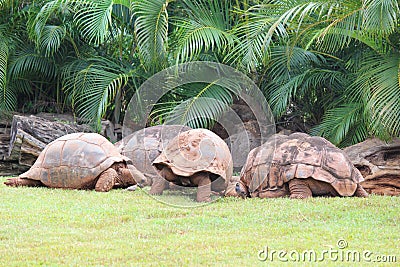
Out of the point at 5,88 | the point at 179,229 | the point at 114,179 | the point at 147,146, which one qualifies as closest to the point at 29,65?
the point at 5,88

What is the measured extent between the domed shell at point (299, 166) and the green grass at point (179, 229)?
29cm

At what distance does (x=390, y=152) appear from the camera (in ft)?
29.0

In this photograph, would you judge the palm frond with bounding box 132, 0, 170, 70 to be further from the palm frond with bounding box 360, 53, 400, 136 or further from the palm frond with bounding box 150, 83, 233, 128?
the palm frond with bounding box 360, 53, 400, 136

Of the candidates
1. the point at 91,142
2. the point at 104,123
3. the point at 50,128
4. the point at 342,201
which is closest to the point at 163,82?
the point at 104,123

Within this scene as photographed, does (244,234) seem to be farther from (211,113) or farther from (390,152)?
(211,113)

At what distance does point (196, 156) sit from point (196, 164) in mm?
119

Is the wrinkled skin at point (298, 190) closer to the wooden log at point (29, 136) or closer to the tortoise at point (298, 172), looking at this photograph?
the tortoise at point (298, 172)

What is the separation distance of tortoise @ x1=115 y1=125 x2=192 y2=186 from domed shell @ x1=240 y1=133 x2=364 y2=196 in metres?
1.68

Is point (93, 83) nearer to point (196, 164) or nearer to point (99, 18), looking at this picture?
point (99, 18)

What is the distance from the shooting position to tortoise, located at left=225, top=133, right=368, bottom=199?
23.2ft

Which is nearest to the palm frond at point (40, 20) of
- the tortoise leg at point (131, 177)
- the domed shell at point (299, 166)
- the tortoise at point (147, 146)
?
the tortoise at point (147, 146)

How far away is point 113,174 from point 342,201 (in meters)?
2.91

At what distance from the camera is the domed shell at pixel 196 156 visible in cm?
700

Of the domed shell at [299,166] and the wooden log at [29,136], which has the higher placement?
the domed shell at [299,166]
